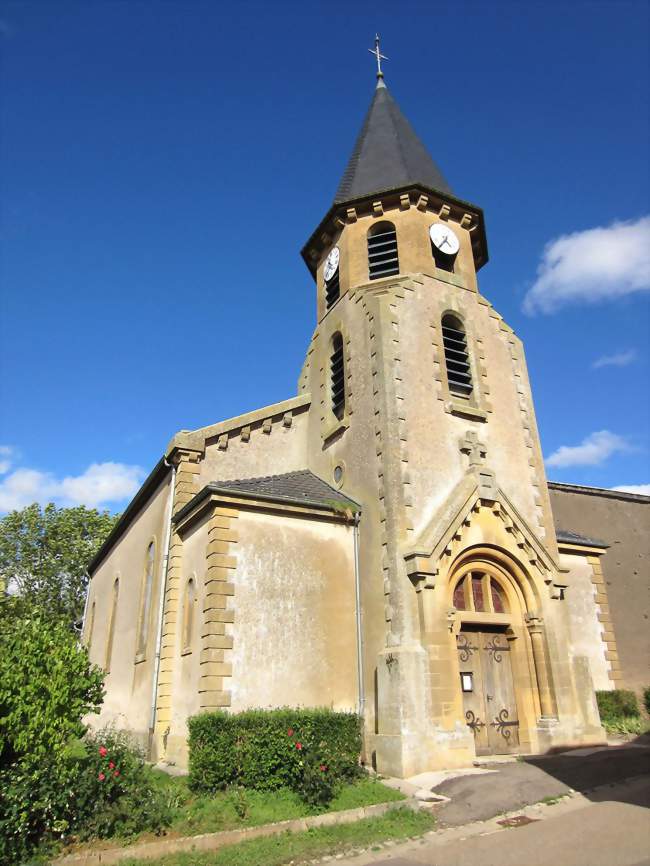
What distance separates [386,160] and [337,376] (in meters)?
7.21

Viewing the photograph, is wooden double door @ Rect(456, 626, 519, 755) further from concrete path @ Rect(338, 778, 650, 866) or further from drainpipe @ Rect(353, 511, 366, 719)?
concrete path @ Rect(338, 778, 650, 866)

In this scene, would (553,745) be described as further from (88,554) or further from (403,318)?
(88,554)

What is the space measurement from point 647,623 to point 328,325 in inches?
544

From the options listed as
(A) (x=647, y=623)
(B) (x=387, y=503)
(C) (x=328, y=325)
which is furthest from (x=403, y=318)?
(A) (x=647, y=623)

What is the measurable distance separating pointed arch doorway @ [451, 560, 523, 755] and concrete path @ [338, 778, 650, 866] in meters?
3.30

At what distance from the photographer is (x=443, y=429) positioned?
14.0 m

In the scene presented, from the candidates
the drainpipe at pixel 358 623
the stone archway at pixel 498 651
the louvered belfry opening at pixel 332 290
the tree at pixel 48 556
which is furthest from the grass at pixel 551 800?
the tree at pixel 48 556

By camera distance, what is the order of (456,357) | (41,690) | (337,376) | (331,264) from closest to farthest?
(41,690), (456,357), (337,376), (331,264)

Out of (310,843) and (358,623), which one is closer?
(310,843)

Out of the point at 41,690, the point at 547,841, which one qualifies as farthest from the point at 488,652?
the point at 41,690

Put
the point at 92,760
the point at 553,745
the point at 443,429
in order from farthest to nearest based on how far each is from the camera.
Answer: the point at 443,429 < the point at 553,745 < the point at 92,760

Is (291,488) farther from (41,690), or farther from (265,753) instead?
(41,690)

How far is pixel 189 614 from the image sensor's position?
488 inches

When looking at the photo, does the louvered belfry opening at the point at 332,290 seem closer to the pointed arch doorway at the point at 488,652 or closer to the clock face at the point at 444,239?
the clock face at the point at 444,239
